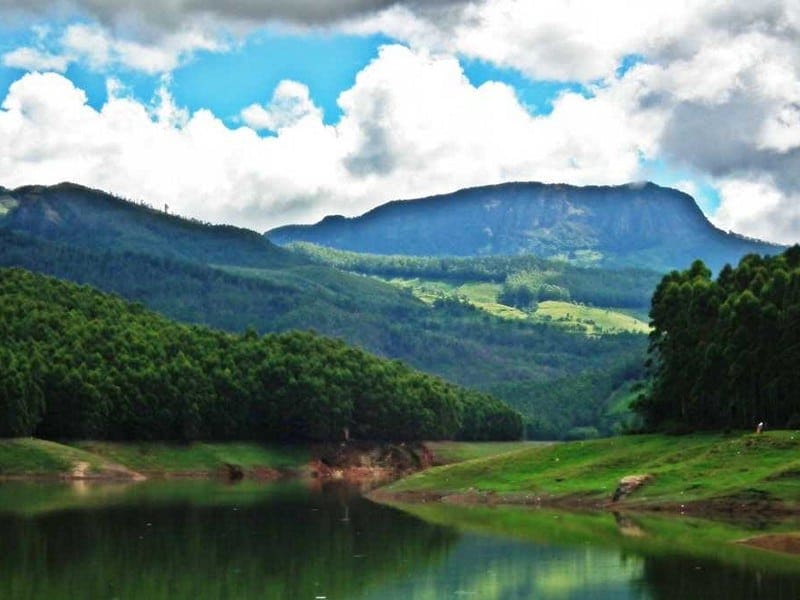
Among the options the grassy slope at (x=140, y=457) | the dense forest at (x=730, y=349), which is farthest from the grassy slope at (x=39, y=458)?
the dense forest at (x=730, y=349)

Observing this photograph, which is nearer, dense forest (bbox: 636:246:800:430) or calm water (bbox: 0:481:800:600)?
calm water (bbox: 0:481:800:600)

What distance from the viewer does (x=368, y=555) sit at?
2857 inches

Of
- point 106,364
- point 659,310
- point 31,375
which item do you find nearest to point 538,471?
point 659,310

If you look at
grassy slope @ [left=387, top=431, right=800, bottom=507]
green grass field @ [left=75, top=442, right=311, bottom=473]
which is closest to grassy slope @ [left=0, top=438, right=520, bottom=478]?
green grass field @ [left=75, top=442, right=311, bottom=473]

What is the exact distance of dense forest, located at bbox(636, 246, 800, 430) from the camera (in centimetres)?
11131

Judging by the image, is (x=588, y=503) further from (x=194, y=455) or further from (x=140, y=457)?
(x=194, y=455)

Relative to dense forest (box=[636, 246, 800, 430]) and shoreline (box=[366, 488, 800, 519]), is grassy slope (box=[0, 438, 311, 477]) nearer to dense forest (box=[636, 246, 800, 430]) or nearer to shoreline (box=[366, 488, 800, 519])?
shoreline (box=[366, 488, 800, 519])

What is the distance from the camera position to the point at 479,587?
5906 cm

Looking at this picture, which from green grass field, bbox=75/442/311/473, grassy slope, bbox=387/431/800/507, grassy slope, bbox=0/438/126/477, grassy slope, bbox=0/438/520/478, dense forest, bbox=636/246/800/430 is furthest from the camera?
green grass field, bbox=75/442/311/473

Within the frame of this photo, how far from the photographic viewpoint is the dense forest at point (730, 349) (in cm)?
11131

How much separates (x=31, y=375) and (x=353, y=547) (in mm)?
101972

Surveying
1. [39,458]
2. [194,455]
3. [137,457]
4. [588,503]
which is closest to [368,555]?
[588,503]

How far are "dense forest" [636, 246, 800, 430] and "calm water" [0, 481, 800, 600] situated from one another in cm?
2718

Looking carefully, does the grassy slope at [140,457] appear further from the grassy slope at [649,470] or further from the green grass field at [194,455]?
the grassy slope at [649,470]
